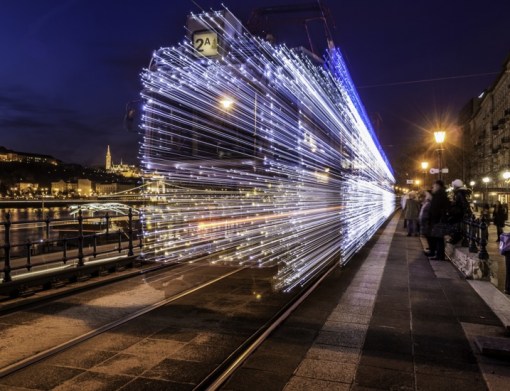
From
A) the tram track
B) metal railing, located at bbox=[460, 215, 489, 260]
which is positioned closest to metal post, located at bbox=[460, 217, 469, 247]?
metal railing, located at bbox=[460, 215, 489, 260]

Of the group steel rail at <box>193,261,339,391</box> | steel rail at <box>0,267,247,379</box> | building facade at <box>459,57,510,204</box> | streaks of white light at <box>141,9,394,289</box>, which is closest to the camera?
steel rail at <box>193,261,339,391</box>

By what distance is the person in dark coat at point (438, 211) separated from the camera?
11.8 m

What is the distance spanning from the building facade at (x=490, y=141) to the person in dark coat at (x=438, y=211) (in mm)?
36807

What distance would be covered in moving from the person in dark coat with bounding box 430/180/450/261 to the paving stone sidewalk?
2.86m

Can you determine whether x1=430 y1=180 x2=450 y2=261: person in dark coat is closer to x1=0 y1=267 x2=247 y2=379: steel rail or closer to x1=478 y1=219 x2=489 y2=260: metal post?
x1=478 y1=219 x2=489 y2=260: metal post

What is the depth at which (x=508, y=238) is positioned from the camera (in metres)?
8.30

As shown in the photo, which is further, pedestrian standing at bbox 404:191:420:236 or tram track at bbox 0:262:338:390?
pedestrian standing at bbox 404:191:420:236

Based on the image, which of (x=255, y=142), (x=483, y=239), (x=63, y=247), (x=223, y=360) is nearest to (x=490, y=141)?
(x=483, y=239)

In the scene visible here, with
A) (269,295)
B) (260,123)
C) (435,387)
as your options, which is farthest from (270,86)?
(435,387)

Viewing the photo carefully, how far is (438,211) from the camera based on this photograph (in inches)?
465

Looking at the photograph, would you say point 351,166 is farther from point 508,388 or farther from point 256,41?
point 508,388

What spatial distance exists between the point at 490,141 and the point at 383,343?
2909 inches

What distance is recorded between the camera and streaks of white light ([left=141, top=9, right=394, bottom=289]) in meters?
8.69

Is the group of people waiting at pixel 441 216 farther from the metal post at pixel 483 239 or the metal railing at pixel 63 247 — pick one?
the metal railing at pixel 63 247
